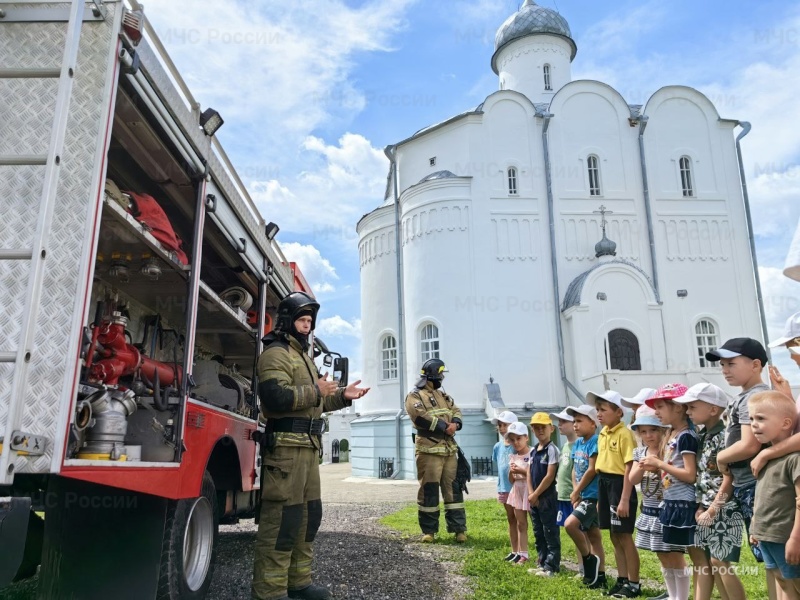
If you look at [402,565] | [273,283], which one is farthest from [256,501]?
[273,283]

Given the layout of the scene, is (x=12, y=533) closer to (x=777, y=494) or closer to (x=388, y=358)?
(x=777, y=494)

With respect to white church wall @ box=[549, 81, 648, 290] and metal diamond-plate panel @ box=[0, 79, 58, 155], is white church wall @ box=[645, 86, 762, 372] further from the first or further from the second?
metal diamond-plate panel @ box=[0, 79, 58, 155]

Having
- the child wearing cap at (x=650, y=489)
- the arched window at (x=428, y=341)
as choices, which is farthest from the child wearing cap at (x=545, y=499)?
the arched window at (x=428, y=341)

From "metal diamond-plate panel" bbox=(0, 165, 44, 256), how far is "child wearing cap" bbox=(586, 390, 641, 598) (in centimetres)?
434

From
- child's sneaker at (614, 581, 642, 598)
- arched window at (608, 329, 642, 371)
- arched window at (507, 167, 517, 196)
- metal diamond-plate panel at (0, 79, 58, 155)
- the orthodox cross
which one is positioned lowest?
child's sneaker at (614, 581, 642, 598)

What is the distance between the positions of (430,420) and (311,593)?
3.30 meters

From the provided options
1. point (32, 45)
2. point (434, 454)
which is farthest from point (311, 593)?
point (32, 45)

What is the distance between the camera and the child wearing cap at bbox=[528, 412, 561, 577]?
18.7ft

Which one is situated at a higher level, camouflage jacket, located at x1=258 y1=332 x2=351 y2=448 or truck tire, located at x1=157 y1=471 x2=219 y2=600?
camouflage jacket, located at x1=258 y1=332 x2=351 y2=448

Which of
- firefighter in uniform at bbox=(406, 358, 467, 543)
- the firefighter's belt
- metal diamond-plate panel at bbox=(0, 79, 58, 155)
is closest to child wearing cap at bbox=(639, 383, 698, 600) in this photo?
the firefighter's belt

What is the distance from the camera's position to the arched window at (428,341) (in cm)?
2208

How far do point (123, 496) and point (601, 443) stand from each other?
3.76 metres

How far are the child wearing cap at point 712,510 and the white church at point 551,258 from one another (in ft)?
52.6

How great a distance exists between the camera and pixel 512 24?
1128 inches
